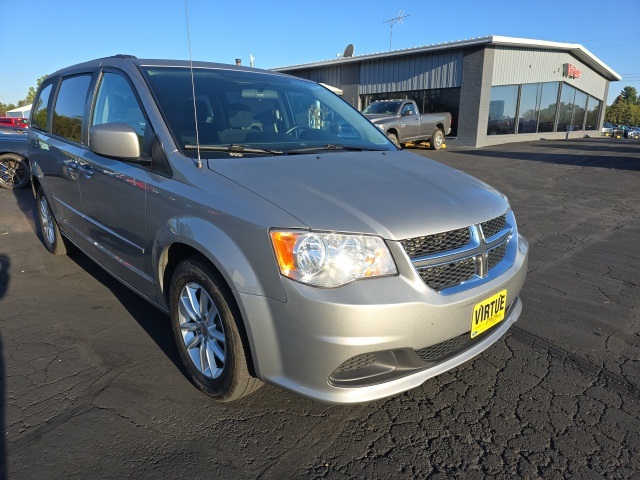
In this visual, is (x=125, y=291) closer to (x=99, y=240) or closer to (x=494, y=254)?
(x=99, y=240)

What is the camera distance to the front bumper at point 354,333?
1.95m

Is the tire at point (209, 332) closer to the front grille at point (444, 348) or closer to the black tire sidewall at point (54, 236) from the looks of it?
the front grille at point (444, 348)

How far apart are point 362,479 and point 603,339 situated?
2227mm

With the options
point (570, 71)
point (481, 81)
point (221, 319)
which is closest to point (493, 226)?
point (221, 319)

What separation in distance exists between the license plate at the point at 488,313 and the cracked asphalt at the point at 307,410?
1.55 feet

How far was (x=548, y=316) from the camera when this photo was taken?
358 centimetres

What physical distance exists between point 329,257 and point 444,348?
0.79 meters

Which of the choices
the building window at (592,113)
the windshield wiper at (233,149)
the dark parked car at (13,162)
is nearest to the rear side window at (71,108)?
the windshield wiper at (233,149)

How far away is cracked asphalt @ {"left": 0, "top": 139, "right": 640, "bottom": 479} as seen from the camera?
2096 mm

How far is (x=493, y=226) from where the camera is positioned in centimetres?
255

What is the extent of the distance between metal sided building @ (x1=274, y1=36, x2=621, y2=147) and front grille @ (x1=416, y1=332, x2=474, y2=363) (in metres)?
19.2

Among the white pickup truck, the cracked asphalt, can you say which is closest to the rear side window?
the cracked asphalt

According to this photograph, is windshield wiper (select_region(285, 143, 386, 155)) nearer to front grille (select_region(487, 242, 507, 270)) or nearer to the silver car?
the silver car

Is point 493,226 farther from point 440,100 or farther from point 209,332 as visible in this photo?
point 440,100
